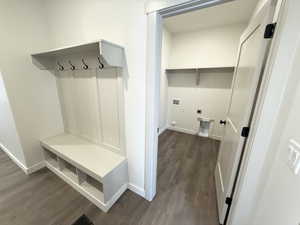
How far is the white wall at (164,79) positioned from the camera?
310 cm

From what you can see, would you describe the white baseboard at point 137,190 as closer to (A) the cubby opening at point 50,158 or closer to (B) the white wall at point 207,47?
(A) the cubby opening at point 50,158

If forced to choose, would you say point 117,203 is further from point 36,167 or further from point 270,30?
point 270,30

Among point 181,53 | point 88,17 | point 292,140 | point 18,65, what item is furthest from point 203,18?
point 18,65

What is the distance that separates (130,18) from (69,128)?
6.94 ft

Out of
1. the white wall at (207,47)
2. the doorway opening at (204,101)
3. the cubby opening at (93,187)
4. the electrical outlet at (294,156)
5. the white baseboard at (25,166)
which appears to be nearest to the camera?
the electrical outlet at (294,156)

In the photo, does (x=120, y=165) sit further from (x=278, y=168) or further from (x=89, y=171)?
(x=278, y=168)

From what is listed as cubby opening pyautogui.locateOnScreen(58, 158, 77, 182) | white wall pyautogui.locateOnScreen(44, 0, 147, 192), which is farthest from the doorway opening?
cubby opening pyautogui.locateOnScreen(58, 158, 77, 182)

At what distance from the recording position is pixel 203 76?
326 cm

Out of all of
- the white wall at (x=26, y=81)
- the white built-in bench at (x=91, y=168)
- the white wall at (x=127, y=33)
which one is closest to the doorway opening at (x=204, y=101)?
the white wall at (x=127, y=33)

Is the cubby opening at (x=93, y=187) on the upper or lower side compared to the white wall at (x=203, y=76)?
lower

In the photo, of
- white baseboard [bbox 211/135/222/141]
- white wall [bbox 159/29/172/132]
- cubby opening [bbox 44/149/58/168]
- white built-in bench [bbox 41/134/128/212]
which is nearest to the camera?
white built-in bench [bbox 41/134/128/212]

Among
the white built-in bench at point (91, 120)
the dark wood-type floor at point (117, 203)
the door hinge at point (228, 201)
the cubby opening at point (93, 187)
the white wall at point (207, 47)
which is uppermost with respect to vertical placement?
the white wall at point (207, 47)

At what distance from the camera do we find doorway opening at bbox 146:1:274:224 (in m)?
1.34

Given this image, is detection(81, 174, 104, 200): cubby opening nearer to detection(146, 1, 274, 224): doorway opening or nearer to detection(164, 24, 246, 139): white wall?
detection(146, 1, 274, 224): doorway opening
